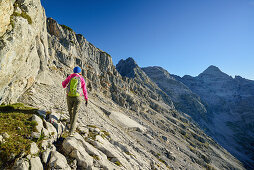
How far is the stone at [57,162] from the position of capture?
5.26 metres

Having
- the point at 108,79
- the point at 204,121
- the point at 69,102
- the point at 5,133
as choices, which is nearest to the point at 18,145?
the point at 5,133

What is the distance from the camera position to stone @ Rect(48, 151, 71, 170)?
5262 mm

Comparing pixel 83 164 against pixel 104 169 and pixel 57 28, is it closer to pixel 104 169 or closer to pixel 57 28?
pixel 104 169

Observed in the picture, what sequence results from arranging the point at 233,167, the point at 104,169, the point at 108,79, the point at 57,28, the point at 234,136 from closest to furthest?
the point at 104,169
the point at 57,28
the point at 233,167
the point at 108,79
the point at 234,136

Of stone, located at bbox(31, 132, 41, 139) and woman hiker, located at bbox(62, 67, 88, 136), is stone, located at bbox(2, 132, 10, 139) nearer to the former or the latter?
stone, located at bbox(31, 132, 41, 139)

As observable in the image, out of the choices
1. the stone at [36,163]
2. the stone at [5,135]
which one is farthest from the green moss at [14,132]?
the stone at [36,163]

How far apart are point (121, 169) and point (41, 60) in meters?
16.3

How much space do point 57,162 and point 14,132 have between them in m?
2.59

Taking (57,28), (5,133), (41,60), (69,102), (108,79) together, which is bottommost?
(5,133)

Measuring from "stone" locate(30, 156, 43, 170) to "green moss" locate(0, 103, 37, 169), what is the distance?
1.38ft

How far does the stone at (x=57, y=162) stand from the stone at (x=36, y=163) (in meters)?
0.38

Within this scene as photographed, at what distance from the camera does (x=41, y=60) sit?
1661 centimetres

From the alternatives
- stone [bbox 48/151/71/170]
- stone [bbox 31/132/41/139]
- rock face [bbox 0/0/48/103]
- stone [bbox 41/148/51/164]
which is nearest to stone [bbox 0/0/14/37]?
rock face [bbox 0/0/48/103]

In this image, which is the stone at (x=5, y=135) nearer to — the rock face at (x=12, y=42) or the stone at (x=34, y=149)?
the stone at (x=34, y=149)
